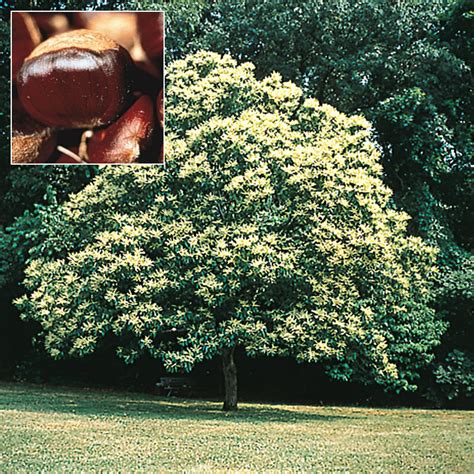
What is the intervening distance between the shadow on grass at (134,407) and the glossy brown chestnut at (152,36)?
586cm

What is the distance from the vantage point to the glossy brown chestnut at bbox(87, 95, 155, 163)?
9.95m

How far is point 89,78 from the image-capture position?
10031 millimetres

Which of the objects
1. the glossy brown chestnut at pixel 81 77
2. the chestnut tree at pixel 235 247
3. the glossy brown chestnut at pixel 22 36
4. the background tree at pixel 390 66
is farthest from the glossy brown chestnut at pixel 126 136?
the background tree at pixel 390 66

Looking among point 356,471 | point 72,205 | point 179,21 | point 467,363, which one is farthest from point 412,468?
point 179,21

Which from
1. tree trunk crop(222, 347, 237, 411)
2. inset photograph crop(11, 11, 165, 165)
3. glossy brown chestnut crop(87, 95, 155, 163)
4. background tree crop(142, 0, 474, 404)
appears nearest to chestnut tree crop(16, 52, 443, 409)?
tree trunk crop(222, 347, 237, 411)

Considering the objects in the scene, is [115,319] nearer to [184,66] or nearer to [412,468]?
[184,66]

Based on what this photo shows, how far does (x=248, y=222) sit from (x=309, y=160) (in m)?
1.26

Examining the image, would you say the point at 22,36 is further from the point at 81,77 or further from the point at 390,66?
the point at 390,66

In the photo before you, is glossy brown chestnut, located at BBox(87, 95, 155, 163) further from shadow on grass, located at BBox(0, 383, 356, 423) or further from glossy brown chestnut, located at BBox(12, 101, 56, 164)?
shadow on grass, located at BBox(0, 383, 356, 423)

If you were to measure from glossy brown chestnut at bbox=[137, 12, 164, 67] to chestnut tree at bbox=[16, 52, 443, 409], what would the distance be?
163 inches

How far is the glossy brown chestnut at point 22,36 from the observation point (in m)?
9.88

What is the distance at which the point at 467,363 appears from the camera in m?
19.4

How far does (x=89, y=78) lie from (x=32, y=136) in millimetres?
929

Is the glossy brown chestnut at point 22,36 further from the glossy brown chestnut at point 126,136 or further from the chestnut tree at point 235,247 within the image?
the chestnut tree at point 235,247
